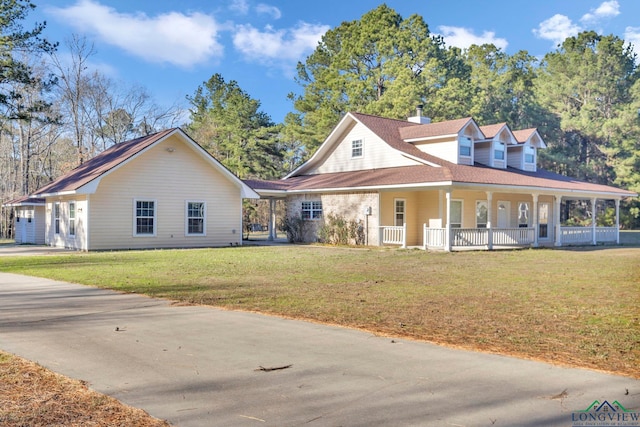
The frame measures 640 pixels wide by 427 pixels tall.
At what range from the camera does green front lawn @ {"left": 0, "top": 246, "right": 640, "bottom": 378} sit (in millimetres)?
6832

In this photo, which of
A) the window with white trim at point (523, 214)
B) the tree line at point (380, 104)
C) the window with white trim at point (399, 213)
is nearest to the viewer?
the window with white trim at point (399, 213)

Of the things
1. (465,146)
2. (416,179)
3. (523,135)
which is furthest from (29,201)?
(523,135)

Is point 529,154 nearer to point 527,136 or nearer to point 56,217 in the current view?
point 527,136

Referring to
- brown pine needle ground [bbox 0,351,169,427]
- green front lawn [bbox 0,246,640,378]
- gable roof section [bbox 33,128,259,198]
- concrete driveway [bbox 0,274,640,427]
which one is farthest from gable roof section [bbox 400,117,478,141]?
brown pine needle ground [bbox 0,351,169,427]

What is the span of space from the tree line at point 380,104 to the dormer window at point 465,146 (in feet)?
49.4

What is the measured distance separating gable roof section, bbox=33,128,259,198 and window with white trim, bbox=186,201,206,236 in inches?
82.5

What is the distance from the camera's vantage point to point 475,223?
A: 2752 centimetres

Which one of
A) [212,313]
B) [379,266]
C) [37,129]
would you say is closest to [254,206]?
[37,129]

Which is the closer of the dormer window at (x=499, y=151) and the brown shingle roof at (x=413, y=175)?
the brown shingle roof at (x=413, y=175)

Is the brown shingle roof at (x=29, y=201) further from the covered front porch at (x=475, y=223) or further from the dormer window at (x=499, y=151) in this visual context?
the dormer window at (x=499, y=151)

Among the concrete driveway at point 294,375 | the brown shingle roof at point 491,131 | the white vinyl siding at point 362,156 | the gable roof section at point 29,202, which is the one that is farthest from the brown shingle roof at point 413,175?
the concrete driveway at point 294,375

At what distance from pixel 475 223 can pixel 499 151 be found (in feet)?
16.0

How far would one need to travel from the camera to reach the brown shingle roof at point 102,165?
2289cm

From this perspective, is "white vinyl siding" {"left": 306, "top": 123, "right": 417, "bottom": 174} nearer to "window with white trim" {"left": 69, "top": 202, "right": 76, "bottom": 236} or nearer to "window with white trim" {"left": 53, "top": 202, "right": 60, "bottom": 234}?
"window with white trim" {"left": 69, "top": 202, "right": 76, "bottom": 236}
